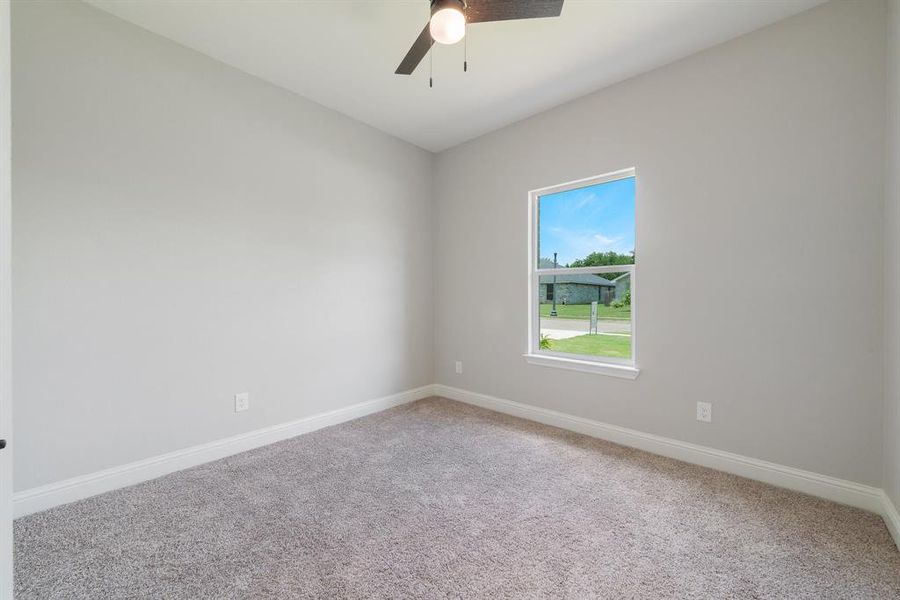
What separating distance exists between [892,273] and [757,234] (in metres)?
0.57

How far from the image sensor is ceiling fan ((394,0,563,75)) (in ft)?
4.76

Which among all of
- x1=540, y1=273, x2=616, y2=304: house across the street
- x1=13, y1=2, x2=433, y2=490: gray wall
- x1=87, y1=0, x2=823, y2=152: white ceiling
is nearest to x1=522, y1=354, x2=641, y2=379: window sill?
x1=540, y1=273, x2=616, y2=304: house across the street

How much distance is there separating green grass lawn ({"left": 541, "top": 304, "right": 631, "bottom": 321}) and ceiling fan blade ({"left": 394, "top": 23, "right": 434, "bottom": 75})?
2.14 meters

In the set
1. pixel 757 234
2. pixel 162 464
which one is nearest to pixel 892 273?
pixel 757 234

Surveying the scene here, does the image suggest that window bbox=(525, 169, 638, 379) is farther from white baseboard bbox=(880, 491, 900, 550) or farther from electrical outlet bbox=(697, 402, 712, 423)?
white baseboard bbox=(880, 491, 900, 550)

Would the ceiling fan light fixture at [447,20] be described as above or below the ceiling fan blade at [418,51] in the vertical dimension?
below

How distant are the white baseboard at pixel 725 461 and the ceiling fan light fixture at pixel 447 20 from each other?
2.68m

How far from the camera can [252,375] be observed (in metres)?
2.66

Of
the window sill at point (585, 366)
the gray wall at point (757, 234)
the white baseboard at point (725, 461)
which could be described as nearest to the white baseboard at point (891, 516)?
the white baseboard at point (725, 461)

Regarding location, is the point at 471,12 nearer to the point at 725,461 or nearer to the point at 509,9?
the point at 509,9

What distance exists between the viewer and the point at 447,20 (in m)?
1.45

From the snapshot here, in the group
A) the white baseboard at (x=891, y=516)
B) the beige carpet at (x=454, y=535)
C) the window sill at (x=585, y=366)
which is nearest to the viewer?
the beige carpet at (x=454, y=535)

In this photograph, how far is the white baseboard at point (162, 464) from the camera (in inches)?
73.5

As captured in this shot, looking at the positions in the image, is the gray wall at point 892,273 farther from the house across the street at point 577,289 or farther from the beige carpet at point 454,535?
the house across the street at point 577,289
